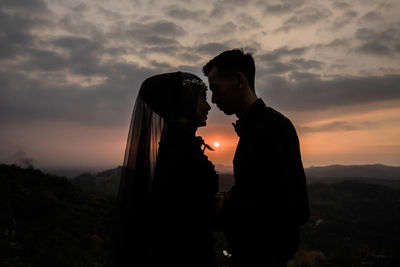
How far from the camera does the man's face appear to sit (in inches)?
90.4

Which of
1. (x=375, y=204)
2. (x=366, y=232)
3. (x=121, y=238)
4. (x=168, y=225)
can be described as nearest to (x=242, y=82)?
(x=168, y=225)

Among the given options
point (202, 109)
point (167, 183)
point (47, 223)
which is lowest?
point (47, 223)

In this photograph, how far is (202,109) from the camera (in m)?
2.46

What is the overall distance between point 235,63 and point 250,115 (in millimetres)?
487

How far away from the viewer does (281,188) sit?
1789 mm

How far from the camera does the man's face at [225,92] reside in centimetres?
230

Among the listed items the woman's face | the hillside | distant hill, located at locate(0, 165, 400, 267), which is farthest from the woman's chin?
the hillside

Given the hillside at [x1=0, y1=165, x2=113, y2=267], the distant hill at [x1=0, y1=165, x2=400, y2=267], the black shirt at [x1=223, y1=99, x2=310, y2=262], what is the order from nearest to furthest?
1. the black shirt at [x1=223, y1=99, x2=310, y2=262]
2. the hillside at [x1=0, y1=165, x2=113, y2=267]
3. the distant hill at [x1=0, y1=165, x2=400, y2=267]

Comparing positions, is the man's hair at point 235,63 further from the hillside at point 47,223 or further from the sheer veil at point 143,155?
the hillside at point 47,223

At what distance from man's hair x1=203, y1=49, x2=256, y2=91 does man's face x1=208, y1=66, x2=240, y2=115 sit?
0.06m

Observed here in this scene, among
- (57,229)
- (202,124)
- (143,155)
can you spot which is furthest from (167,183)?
(57,229)

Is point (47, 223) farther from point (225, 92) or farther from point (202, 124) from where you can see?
point (225, 92)

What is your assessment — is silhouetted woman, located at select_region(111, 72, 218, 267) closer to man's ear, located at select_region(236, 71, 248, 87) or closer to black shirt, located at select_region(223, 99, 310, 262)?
black shirt, located at select_region(223, 99, 310, 262)

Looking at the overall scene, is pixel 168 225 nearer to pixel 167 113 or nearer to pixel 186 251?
pixel 186 251
